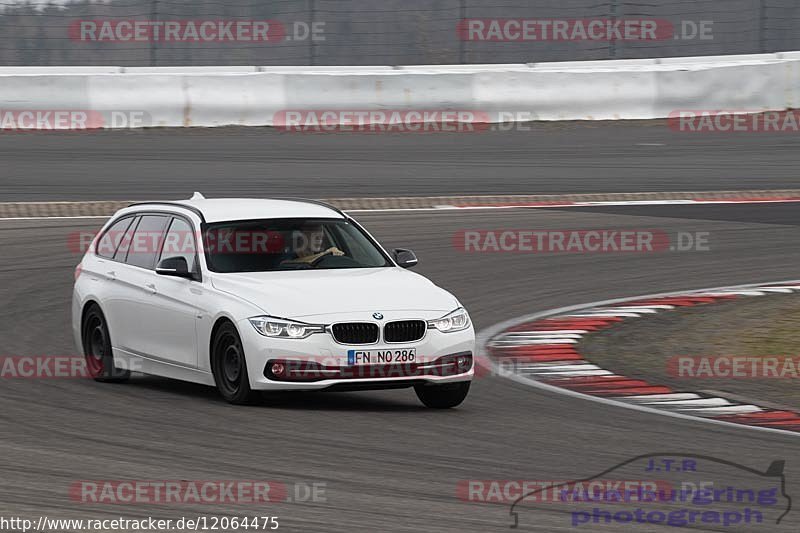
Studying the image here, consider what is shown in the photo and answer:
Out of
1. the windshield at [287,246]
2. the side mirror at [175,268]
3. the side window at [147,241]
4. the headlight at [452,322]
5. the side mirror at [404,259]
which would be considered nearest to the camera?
the headlight at [452,322]

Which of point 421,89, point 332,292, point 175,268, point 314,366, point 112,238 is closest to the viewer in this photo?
point 314,366

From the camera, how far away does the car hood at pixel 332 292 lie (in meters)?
9.71

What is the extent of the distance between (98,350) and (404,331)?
2.60 meters

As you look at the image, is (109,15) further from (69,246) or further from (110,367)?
(110,367)

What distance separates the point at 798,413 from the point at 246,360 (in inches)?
132

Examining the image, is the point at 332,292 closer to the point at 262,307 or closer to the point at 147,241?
the point at 262,307

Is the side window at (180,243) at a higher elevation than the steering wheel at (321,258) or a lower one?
higher

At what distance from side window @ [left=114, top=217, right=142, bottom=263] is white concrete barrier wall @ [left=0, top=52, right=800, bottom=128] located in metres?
13.1

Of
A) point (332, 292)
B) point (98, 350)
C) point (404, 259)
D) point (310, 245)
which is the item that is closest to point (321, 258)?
point (310, 245)

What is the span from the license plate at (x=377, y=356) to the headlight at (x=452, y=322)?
0.83ft

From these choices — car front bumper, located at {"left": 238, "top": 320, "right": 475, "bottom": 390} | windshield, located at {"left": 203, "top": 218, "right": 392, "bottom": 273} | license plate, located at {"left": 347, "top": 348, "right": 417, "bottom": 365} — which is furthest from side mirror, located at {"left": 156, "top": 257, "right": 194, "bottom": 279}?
license plate, located at {"left": 347, "top": 348, "right": 417, "bottom": 365}

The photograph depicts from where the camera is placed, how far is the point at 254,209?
10.9 metres

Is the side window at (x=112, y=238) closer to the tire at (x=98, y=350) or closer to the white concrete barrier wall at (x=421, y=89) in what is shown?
the tire at (x=98, y=350)

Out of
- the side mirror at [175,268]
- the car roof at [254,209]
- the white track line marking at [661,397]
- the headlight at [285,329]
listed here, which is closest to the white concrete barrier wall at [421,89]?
the car roof at [254,209]
